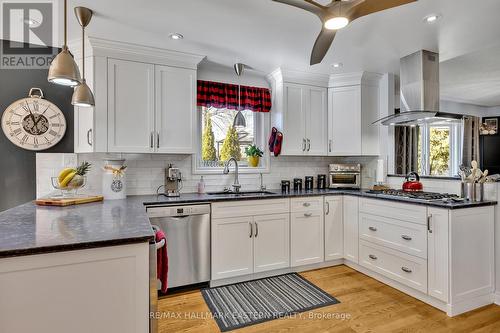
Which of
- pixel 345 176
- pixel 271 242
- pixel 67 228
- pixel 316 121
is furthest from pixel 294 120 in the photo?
pixel 67 228

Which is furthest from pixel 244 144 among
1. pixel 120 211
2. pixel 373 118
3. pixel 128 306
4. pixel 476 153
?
pixel 476 153

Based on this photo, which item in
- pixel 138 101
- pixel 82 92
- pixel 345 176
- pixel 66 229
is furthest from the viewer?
pixel 345 176

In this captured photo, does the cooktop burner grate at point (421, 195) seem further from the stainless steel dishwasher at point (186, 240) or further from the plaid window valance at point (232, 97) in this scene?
the stainless steel dishwasher at point (186, 240)

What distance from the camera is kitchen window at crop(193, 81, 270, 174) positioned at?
3500 mm

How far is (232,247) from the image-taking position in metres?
2.93

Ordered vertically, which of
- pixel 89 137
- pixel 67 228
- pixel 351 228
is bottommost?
pixel 351 228

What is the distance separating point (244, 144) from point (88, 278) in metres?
2.81

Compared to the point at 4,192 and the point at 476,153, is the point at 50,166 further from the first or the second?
the point at 476,153

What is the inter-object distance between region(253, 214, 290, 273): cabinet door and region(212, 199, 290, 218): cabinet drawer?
7 centimetres

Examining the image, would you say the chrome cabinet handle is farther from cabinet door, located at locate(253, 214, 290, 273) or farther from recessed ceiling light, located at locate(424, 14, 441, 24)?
recessed ceiling light, located at locate(424, 14, 441, 24)

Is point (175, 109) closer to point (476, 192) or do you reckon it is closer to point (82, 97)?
point (82, 97)

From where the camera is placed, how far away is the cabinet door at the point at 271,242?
3.04 meters

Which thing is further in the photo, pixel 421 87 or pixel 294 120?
pixel 294 120

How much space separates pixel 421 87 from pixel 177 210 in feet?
9.30
